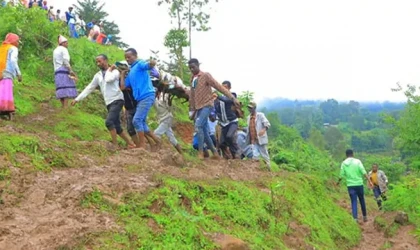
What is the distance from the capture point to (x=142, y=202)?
4.83 meters

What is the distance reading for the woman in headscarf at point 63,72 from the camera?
9.45 m

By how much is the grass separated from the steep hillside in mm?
10

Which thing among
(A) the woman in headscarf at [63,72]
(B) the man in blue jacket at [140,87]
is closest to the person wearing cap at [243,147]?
(B) the man in blue jacket at [140,87]

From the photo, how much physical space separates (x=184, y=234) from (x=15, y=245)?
4.70ft

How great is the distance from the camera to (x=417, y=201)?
9.63m

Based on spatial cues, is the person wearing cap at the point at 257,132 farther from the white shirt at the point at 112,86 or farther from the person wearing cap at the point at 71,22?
the person wearing cap at the point at 71,22

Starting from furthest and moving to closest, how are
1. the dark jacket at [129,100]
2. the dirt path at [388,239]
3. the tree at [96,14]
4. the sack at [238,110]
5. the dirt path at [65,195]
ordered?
the tree at [96,14], the sack at [238,110], the dark jacket at [129,100], the dirt path at [388,239], the dirt path at [65,195]

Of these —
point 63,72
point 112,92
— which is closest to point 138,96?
point 112,92

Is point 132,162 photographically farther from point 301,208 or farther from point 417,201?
point 417,201

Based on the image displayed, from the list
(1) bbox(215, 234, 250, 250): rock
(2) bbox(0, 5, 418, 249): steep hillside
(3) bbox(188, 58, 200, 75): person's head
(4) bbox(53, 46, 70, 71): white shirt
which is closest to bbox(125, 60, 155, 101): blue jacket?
(3) bbox(188, 58, 200, 75): person's head

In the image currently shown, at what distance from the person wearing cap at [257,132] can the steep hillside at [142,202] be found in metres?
0.89

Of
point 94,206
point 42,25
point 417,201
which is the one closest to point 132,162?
point 94,206

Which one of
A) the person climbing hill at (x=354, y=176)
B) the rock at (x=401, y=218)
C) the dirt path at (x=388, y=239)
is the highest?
the person climbing hill at (x=354, y=176)

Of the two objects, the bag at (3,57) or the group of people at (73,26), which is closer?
the bag at (3,57)
